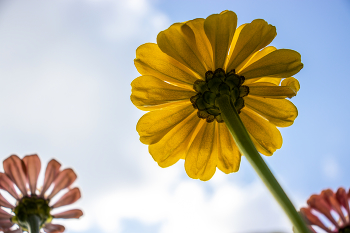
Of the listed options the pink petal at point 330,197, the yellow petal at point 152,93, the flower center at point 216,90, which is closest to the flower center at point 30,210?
the yellow petal at point 152,93

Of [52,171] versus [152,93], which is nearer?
[52,171]

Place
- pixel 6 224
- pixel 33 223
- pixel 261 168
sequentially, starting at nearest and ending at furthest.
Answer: pixel 261 168
pixel 33 223
pixel 6 224

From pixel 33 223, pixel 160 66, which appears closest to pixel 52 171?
pixel 33 223

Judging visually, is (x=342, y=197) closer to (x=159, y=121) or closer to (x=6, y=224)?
(x=159, y=121)

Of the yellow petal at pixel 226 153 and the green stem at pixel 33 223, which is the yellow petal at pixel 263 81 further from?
the green stem at pixel 33 223

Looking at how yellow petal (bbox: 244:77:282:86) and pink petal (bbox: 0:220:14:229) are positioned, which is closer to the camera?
pink petal (bbox: 0:220:14:229)

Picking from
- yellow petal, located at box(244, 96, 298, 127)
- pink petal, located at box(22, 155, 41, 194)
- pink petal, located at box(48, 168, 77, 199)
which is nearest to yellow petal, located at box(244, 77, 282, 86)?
yellow petal, located at box(244, 96, 298, 127)

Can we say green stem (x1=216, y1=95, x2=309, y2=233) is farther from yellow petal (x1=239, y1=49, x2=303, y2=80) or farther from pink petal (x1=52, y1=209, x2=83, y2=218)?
pink petal (x1=52, y1=209, x2=83, y2=218)

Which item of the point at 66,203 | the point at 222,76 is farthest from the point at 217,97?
the point at 66,203
